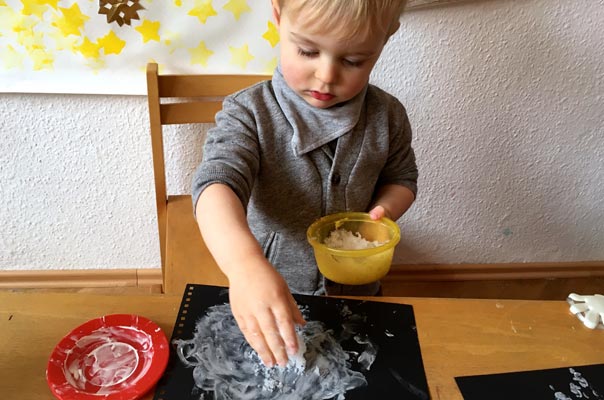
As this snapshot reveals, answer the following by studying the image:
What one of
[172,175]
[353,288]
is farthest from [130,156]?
[353,288]

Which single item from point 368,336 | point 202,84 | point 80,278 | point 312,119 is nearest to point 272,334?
point 368,336

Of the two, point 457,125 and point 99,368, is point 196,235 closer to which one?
point 99,368

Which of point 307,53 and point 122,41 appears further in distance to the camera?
point 122,41

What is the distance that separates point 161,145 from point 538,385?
772 millimetres

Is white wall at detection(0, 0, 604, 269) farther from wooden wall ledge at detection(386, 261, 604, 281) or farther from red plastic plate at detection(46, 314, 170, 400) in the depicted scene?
red plastic plate at detection(46, 314, 170, 400)

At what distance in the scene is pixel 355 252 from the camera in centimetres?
60

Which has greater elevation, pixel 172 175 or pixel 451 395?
pixel 451 395

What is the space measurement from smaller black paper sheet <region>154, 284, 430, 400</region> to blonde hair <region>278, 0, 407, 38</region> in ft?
1.05

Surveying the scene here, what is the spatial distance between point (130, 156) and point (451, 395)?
0.87m

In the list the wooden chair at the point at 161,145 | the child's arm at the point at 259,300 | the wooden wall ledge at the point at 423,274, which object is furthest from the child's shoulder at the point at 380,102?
the wooden wall ledge at the point at 423,274

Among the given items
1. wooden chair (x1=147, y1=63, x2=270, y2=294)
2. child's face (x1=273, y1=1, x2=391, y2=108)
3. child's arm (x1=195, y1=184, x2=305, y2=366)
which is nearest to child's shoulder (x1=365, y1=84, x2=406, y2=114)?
child's face (x1=273, y1=1, x2=391, y2=108)

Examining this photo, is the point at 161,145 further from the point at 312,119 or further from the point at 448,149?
the point at 448,149

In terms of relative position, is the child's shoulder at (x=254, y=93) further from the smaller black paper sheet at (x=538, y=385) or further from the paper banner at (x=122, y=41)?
the smaller black paper sheet at (x=538, y=385)

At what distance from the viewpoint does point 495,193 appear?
1305mm
